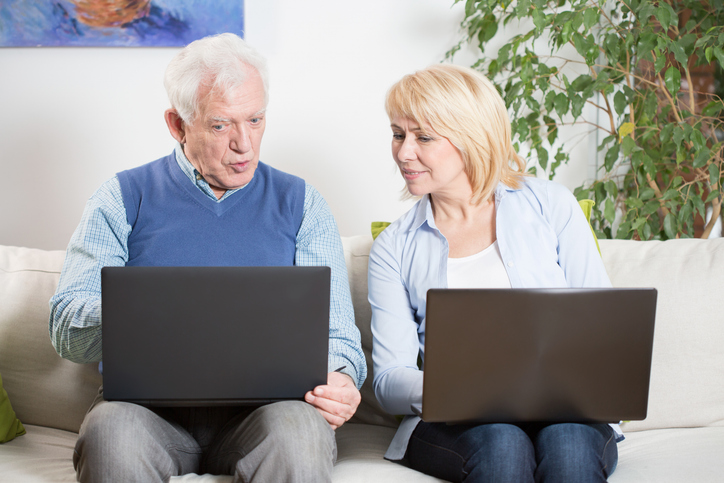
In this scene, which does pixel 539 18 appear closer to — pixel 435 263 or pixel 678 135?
pixel 678 135

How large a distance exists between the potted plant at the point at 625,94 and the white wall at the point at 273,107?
0.63ft

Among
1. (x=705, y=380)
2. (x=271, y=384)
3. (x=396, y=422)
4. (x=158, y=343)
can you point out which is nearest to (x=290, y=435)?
(x=271, y=384)

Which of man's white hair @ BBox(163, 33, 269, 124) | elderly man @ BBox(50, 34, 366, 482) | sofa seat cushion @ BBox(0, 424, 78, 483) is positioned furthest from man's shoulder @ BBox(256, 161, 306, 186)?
sofa seat cushion @ BBox(0, 424, 78, 483)

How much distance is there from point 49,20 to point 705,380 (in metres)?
2.27

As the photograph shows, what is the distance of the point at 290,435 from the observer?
39.3 inches

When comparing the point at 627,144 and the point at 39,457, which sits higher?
the point at 627,144

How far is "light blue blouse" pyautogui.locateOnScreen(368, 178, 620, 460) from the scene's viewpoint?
1307mm

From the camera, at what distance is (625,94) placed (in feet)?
6.55

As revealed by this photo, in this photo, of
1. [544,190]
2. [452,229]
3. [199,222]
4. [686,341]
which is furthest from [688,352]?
[199,222]

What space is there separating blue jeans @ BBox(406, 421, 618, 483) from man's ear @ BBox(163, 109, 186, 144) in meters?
0.85

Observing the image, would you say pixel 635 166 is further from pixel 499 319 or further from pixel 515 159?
pixel 499 319

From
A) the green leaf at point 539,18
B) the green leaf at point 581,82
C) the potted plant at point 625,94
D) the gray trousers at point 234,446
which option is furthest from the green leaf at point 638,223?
the gray trousers at point 234,446

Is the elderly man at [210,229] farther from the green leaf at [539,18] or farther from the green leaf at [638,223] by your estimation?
the green leaf at [638,223]

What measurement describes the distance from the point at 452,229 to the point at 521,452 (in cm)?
55
